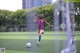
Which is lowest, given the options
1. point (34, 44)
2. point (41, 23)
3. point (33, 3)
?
point (34, 44)

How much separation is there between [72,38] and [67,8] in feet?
1.22

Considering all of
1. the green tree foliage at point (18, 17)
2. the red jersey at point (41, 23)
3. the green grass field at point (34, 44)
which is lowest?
the green grass field at point (34, 44)

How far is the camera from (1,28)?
5.21m

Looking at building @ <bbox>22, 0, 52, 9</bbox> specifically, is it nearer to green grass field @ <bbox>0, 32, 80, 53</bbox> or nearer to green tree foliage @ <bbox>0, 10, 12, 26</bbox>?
green tree foliage @ <bbox>0, 10, 12, 26</bbox>

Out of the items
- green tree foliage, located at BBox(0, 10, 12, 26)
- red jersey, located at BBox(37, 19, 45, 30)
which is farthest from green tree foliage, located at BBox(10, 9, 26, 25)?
red jersey, located at BBox(37, 19, 45, 30)

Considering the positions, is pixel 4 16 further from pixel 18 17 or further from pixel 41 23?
pixel 41 23

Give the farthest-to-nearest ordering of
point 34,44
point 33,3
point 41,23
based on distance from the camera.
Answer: point 34,44
point 41,23
point 33,3

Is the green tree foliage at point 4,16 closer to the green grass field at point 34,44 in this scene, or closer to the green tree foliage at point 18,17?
the green tree foliage at point 18,17

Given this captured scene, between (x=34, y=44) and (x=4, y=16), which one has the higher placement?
(x=4, y=16)

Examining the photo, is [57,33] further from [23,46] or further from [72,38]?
[23,46]

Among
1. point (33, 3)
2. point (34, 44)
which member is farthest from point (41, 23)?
point (34, 44)

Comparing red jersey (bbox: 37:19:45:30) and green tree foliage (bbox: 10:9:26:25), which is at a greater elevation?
green tree foliage (bbox: 10:9:26:25)

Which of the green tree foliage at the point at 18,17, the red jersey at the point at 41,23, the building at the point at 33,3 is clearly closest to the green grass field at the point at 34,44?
the red jersey at the point at 41,23

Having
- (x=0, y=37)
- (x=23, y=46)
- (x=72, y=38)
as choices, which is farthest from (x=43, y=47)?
(x=72, y=38)
